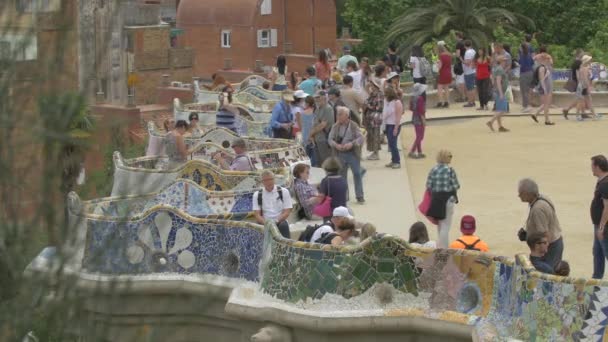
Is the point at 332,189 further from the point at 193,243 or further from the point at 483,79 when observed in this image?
the point at 483,79

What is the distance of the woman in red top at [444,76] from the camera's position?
31.2 meters

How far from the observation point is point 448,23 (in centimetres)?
4528

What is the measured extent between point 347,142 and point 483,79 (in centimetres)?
1171

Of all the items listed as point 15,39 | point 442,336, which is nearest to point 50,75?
point 15,39

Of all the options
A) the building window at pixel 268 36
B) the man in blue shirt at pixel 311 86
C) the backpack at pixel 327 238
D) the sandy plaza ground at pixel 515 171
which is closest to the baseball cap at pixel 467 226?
the backpack at pixel 327 238

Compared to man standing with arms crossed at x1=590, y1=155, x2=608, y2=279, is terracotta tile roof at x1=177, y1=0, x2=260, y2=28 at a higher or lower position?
higher

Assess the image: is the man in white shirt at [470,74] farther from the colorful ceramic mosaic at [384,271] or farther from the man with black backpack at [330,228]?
the colorful ceramic mosaic at [384,271]

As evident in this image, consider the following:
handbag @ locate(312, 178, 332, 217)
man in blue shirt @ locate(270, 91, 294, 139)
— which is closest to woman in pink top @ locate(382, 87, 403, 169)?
man in blue shirt @ locate(270, 91, 294, 139)

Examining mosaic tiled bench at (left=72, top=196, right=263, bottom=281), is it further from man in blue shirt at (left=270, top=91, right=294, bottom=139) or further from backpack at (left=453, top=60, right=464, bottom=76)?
backpack at (left=453, top=60, right=464, bottom=76)

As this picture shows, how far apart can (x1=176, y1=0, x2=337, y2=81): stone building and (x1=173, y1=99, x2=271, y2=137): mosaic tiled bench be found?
38.8m

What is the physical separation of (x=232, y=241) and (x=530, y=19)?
36.0 metres

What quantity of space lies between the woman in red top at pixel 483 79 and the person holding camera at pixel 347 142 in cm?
1107

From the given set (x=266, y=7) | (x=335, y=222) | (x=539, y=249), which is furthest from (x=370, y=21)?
(x=539, y=249)

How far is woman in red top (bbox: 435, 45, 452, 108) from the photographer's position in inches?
1227
